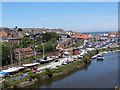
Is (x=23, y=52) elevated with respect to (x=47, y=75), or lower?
elevated

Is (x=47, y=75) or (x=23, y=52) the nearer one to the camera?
(x=47, y=75)

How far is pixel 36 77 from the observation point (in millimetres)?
5625

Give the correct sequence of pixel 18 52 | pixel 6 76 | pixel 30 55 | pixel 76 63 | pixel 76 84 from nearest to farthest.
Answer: pixel 76 84, pixel 6 76, pixel 76 63, pixel 18 52, pixel 30 55

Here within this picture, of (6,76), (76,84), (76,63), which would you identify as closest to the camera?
(76,84)

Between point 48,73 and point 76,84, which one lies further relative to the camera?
point 48,73

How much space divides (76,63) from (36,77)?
8.26 feet

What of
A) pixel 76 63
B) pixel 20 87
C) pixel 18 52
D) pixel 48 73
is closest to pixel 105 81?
pixel 48 73

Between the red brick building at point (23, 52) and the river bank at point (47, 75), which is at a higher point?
the red brick building at point (23, 52)

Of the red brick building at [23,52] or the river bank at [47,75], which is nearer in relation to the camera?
the river bank at [47,75]

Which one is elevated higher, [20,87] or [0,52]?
[0,52]

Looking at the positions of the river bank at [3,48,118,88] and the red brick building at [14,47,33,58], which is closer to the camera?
the river bank at [3,48,118,88]

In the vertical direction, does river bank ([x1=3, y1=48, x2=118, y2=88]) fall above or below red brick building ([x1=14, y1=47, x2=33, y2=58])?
below

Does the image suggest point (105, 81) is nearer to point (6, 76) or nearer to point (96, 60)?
point (6, 76)

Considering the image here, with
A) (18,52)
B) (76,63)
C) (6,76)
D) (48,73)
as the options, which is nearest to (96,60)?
(76,63)
